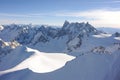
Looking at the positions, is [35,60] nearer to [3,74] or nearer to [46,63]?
[46,63]

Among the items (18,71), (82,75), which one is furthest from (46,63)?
(82,75)

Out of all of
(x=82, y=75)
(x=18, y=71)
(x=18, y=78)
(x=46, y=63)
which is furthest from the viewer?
(x=46, y=63)

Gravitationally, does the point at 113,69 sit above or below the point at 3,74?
above

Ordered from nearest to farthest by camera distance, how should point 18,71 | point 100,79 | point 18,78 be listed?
point 100,79 < point 18,78 < point 18,71

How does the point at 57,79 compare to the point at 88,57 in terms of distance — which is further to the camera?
the point at 88,57

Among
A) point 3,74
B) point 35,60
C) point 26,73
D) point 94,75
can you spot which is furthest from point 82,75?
point 35,60

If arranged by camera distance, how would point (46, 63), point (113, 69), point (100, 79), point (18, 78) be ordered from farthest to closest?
point (46, 63) < point (18, 78) < point (100, 79) < point (113, 69)

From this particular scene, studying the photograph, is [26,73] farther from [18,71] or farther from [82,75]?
[82,75]

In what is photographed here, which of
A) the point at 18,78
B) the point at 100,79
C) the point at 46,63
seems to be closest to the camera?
the point at 100,79

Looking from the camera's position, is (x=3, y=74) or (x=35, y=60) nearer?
(x=3, y=74)
